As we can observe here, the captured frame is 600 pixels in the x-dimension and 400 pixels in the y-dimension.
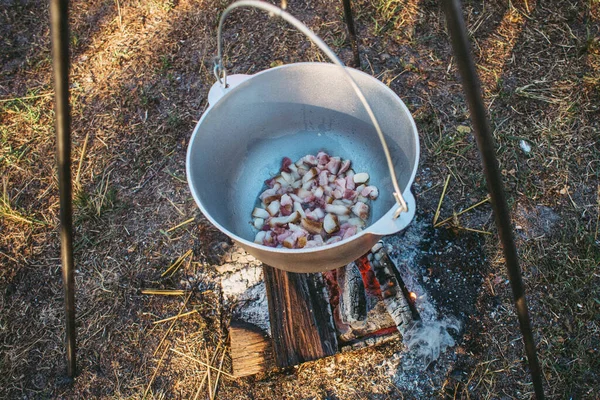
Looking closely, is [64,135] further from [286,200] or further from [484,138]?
[484,138]

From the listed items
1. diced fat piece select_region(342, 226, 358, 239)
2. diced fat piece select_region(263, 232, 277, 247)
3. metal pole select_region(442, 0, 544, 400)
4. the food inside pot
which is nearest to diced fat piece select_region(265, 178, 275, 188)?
the food inside pot

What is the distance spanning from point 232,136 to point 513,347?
1015mm

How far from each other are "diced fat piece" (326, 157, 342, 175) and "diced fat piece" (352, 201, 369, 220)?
16cm

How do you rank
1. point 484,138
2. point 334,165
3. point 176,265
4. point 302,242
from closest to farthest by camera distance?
point 484,138
point 302,242
point 334,165
point 176,265

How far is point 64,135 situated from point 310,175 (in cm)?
72

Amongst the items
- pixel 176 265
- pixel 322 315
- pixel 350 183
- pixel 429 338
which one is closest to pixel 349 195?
pixel 350 183

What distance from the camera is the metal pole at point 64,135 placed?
2.68 feet

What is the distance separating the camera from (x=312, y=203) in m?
1.42

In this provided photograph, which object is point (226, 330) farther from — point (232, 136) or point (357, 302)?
point (232, 136)

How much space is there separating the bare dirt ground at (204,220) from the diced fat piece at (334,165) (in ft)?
1.13

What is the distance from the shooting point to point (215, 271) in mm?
1532

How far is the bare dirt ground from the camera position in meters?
1.35

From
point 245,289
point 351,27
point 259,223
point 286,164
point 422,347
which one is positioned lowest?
point 422,347

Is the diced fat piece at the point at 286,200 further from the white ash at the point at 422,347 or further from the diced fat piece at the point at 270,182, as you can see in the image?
the white ash at the point at 422,347
